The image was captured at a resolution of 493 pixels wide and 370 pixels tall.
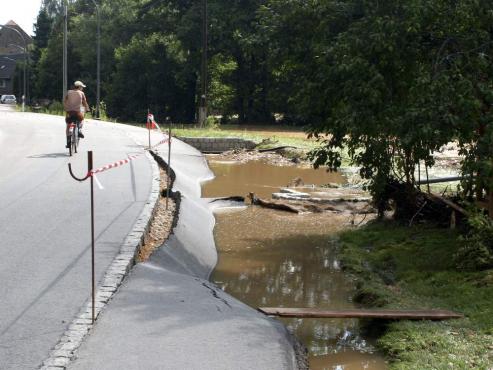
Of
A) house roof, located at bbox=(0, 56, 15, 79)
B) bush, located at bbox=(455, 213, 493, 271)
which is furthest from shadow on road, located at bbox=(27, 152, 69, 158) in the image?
house roof, located at bbox=(0, 56, 15, 79)

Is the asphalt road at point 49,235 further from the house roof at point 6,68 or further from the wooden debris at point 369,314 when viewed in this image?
the house roof at point 6,68

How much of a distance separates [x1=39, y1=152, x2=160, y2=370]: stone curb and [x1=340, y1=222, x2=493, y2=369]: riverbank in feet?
9.08

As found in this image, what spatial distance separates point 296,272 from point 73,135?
32.4 ft

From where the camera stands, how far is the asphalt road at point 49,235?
6.45m

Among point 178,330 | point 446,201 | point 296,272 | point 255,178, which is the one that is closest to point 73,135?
point 255,178

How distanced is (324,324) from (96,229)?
144 inches

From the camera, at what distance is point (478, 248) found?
33.4 feet

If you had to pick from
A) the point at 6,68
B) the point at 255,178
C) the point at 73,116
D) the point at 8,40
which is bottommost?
the point at 255,178

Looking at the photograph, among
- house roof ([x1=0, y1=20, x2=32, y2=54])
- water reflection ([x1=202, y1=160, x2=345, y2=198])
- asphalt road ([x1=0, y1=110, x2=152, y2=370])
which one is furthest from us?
house roof ([x1=0, y1=20, x2=32, y2=54])

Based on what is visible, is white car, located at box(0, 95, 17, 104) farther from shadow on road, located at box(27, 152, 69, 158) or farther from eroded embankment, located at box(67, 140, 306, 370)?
eroded embankment, located at box(67, 140, 306, 370)

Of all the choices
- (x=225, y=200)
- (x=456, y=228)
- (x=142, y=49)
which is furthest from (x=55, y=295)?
(x=142, y=49)

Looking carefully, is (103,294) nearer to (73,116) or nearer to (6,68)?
(73,116)

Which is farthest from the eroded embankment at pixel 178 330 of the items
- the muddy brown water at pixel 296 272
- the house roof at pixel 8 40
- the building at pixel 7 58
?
the house roof at pixel 8 40

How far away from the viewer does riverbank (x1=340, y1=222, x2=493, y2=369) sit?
7.18m
